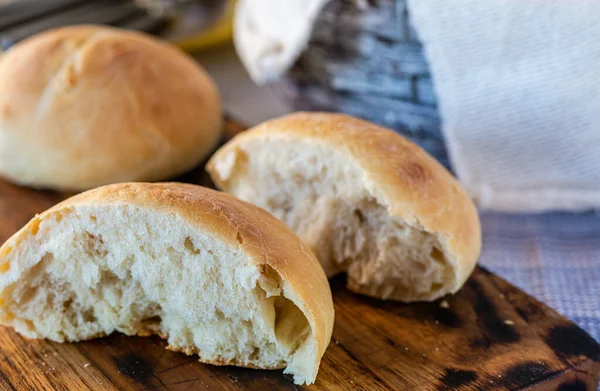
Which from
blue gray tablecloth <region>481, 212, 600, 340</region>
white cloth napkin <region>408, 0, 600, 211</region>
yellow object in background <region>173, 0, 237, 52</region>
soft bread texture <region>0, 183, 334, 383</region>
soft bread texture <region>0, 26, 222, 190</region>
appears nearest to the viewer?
soft bread texture <region>0, 183, 334, 383</region>

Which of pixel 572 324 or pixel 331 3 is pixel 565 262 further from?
pixel 331 3

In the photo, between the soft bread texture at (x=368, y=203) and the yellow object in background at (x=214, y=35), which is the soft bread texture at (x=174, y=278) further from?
the yellow object in background at (x=214, y=35)

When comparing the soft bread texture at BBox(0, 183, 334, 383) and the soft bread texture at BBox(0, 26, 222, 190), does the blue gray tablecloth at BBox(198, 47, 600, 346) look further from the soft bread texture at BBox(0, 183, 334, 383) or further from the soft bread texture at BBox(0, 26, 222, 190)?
the soft bread texture at BBox(0, 26, 222, 190)

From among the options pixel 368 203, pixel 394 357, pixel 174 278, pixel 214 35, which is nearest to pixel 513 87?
pixel 368 203

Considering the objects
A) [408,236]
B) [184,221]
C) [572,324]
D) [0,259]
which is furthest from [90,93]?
[572,324]

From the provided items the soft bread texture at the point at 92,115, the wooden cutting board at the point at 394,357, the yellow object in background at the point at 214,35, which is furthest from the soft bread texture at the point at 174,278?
the yellow object in background at the point at 214,35

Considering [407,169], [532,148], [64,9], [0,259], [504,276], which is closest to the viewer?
[0,259]

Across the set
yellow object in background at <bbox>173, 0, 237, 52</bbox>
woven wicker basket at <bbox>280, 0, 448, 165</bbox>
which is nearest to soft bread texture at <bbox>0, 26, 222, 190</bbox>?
woven wicker basket at <bbox>280, 0, 448, 165</bbox>
